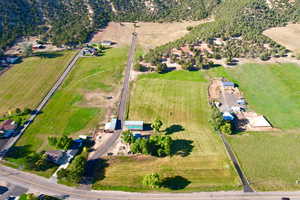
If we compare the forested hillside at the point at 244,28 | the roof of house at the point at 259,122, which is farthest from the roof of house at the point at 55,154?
the forested hillside at the point at 244,28

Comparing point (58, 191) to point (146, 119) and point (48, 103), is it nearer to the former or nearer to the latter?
point (146, 119)

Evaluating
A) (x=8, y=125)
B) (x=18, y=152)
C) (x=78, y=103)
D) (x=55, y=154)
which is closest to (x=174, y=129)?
(x=55, y=154)

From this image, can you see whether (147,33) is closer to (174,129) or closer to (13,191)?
(174,129)

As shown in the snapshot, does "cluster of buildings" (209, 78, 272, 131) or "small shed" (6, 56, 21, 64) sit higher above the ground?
"small shed" (6, 56, 21, 64)

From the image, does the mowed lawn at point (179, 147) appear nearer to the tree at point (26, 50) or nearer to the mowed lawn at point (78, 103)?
the mowed lawn at point (78, 103)

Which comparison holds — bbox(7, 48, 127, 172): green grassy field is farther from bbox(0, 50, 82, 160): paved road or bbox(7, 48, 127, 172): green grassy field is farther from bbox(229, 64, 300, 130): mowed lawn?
bbox(229, 64, 300, 130): mowed lawn

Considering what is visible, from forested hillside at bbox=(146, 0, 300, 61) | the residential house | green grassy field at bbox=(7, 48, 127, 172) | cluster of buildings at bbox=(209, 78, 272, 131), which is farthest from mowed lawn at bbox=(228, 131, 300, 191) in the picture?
forested hillside at bbox=(146, 0, 300, 61)
